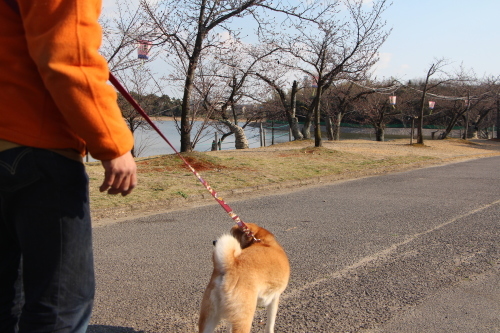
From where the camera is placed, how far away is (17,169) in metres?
1.37

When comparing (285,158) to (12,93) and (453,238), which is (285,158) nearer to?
(453,238)

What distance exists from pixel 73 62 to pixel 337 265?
11.3ft

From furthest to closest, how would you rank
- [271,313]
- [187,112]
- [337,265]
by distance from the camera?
[187,112], [337,265], [271,313]

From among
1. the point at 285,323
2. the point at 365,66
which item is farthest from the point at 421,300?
the point at 365,66

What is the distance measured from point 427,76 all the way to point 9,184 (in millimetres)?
24577

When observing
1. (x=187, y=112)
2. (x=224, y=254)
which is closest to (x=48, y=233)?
(x=224, y=254)

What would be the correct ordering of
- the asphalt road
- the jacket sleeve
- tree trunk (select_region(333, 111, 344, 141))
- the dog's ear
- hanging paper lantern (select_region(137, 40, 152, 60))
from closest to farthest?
the jacket sleeve < the dog's ear < the asphalt road < hanging paper lantern (select_region(137, 40, 152, 60)) < tree trunk (select_region(333, 111, 344, 141))

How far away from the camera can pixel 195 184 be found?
28.1 feet

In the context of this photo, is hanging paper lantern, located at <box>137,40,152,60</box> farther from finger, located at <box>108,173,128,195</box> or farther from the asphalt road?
finger, located at <box>108,173,128,195</box>

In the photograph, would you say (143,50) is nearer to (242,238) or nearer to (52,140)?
(242,238)

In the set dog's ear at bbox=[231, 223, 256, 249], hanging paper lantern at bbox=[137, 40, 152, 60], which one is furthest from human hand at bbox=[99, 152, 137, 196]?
hanging paper lantern at bbox=[137, 40, 152, 60]

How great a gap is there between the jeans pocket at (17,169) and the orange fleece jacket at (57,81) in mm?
38

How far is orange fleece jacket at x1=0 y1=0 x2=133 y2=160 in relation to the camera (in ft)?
4.36

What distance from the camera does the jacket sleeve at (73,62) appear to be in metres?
1.32
